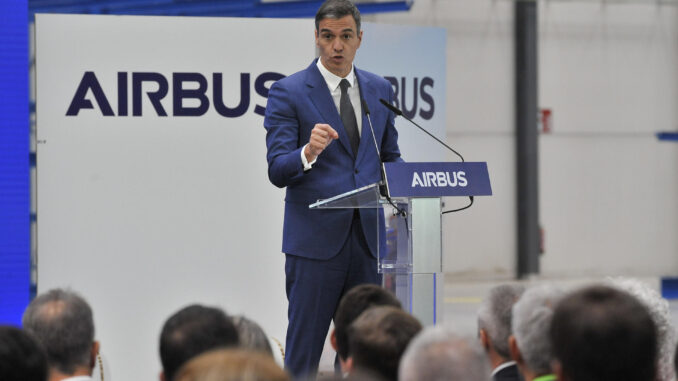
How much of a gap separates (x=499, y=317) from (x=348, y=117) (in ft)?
3.33

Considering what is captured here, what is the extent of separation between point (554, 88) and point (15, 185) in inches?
316

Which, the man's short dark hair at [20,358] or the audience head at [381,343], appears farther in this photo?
the audience head at [381,343]

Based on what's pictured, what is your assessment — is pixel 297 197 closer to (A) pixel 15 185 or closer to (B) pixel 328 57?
(B) pixel 328 57

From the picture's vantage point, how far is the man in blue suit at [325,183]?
9.67 ft

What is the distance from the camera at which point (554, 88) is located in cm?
1085

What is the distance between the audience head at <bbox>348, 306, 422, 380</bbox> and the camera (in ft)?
5.92

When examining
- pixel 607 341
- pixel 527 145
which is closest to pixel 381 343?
pixel 607 341

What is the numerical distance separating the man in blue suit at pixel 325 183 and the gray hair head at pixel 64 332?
97 cm

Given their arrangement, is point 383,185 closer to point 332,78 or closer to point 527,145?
point 332,78

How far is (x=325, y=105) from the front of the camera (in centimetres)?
300

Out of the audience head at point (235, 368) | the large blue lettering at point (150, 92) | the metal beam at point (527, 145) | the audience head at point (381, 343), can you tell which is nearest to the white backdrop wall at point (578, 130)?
the metal beam at point (527, 145)

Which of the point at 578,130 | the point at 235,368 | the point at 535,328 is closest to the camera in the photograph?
the point at 235,368

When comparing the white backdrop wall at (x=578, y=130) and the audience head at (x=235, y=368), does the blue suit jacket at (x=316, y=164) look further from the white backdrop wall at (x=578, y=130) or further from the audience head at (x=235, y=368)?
the white backdrop wall at (x=578, y=130)

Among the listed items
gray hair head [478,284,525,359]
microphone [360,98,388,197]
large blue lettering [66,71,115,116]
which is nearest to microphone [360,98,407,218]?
microphone [360,98,388,197]
